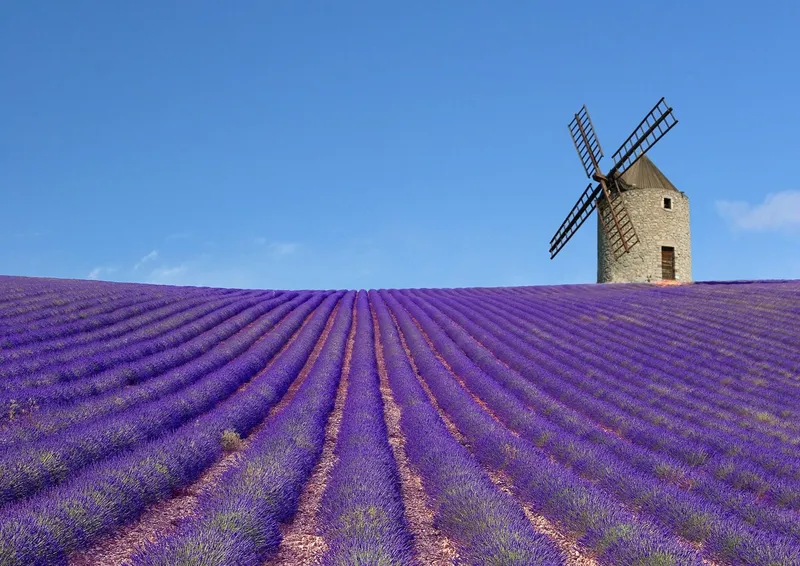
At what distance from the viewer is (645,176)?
93.7ft

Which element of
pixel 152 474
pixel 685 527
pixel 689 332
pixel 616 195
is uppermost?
pixel 616 195

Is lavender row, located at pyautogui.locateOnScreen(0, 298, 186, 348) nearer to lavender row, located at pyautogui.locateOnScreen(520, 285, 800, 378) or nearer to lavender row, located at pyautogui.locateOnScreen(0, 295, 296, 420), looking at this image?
lavender row, located at pyautogui.locateOnScreen(0, 295, 296, 420)

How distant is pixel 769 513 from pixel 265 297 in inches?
740

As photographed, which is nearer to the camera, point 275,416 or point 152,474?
point 152,474

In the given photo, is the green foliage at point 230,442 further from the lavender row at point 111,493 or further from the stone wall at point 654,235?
the stone wall at point 654,235

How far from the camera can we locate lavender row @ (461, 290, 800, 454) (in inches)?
308

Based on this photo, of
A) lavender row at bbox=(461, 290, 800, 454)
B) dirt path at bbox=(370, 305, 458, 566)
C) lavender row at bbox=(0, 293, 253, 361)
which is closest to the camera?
dirt path at bbox=(370, 305, 458, 566)

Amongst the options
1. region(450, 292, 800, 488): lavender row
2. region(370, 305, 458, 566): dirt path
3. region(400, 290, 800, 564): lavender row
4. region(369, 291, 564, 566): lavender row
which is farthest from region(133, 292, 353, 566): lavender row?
region(450, 292, 800, 488): lavender row

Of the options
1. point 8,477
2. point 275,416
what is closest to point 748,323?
point 275,416

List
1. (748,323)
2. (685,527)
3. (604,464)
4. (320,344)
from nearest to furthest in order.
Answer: (685,527)
(604,464)
(320,344)
(748,323)

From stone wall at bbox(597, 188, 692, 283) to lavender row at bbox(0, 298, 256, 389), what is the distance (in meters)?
21.2

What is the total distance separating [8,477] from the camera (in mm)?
4055

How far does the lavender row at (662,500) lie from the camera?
13.1ft

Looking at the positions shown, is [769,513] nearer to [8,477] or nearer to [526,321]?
[8,477]
